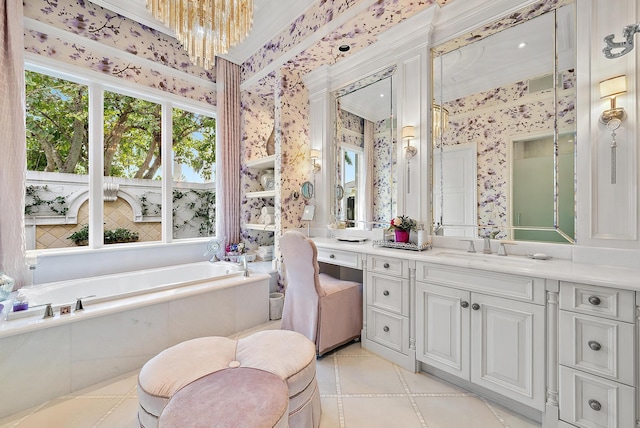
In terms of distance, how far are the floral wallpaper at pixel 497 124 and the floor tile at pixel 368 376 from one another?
1.37 meters

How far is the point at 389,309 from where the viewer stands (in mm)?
2125

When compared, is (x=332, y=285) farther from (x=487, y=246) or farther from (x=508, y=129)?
(x=508, y=129)

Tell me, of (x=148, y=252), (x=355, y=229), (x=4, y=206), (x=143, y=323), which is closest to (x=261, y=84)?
(x=355, y=229)

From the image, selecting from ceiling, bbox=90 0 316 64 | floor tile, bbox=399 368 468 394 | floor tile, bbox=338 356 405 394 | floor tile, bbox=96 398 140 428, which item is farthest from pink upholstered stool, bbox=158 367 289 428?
ceiling, bbox=90 0 316 64

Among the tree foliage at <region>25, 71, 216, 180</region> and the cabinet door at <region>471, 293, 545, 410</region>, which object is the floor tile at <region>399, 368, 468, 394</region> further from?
the tree foliage at <region>25, 71, 216, 180</region>

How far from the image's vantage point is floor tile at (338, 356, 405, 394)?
1806mm

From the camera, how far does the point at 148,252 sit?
3158 millimetres

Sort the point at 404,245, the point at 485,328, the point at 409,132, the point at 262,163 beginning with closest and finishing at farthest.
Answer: the point at 485,328, the point at 404,245, the point at 409,132, the point at 262,163

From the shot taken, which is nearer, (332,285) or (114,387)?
(114,387)

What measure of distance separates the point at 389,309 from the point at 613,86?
196cm

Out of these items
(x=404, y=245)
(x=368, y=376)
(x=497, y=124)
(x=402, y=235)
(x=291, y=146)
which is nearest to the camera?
(x=368, y=376)

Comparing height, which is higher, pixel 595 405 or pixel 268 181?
pixel 268 181

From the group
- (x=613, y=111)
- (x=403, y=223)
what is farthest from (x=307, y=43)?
(x=613, y=111)

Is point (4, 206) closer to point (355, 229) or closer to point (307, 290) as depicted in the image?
point (307, 290)
